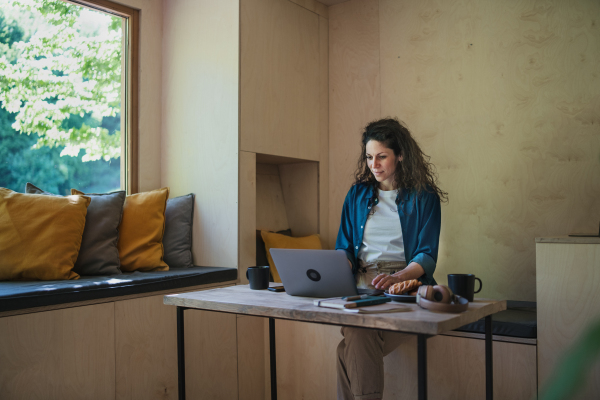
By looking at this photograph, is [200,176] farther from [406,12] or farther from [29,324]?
[406,12]

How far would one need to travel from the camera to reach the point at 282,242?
3.21 m

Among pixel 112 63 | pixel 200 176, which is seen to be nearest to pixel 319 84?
pixel 200 176

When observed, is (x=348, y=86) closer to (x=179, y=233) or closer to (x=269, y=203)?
(x=269, y=203)

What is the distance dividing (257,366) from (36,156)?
5.71 ft

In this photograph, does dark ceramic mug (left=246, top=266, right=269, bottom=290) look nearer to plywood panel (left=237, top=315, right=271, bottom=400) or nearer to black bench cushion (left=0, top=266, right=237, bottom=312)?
black bench cushion (left=0, top=266, right=237, bottom=312)

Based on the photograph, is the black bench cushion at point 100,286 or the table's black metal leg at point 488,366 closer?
the table's black metal leg at point 488,366

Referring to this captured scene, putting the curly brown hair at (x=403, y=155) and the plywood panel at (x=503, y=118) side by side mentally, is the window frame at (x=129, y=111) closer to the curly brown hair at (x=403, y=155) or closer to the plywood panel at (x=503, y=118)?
the curly brown hair at (x=403, y=155)

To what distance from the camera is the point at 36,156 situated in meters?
2.84

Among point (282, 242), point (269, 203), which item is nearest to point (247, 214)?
point (282, 242)

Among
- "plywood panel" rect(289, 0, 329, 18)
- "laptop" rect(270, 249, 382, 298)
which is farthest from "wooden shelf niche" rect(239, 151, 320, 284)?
"laptop" rect(270, 249, 382, 298)

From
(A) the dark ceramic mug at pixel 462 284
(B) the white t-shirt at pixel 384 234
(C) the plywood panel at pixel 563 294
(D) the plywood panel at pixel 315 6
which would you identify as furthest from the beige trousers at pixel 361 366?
(D) the plywood panel at pixel 315 6

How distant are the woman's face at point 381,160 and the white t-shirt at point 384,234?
0.10 metres

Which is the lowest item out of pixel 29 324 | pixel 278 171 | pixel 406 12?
pixel 29 324

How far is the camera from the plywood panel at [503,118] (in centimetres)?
273
